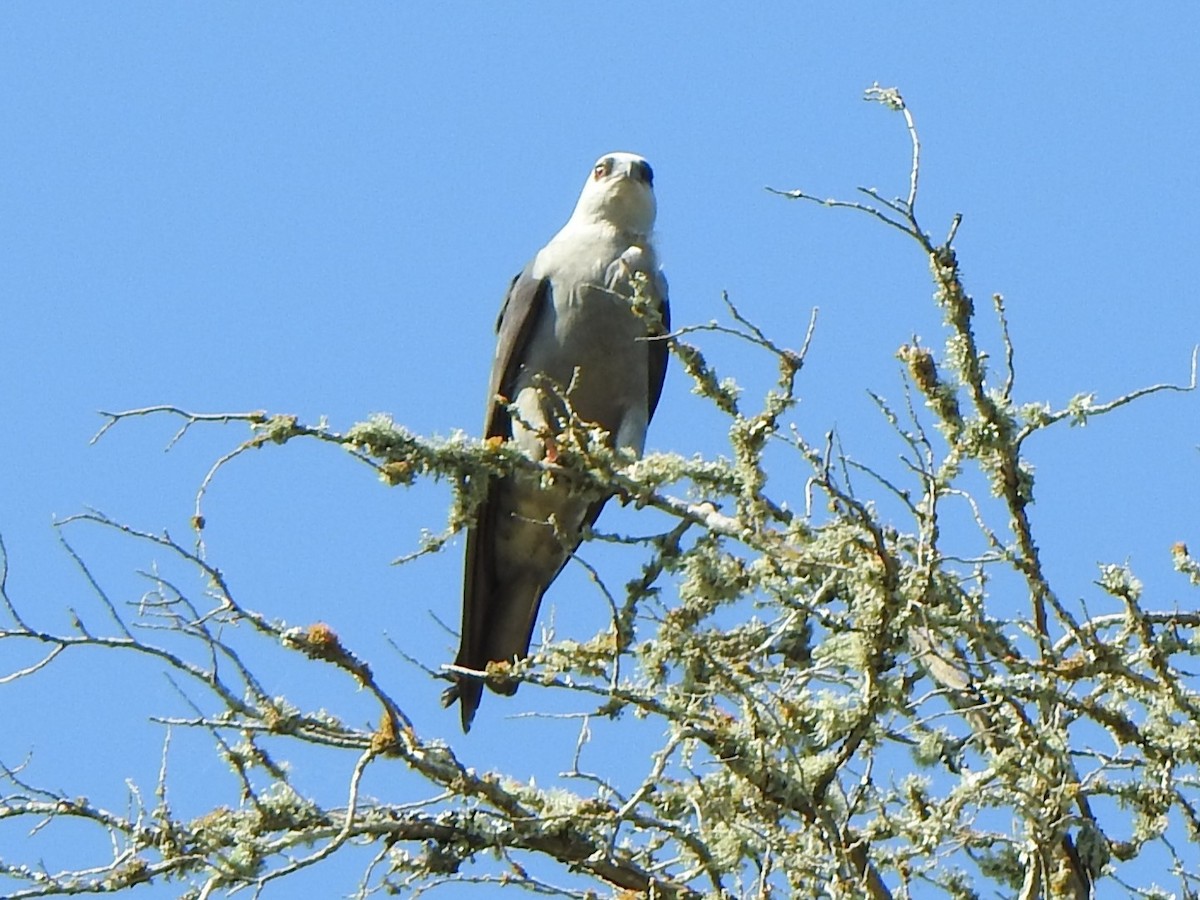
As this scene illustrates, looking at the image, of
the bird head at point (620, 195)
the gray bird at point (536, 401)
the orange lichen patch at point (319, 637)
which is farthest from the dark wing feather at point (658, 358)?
the orange lichen patch at point (319, 637)

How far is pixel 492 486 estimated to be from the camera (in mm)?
7062

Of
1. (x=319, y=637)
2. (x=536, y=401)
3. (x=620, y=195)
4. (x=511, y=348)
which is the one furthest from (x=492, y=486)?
(x=319, y=637)

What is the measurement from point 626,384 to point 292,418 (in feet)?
8.38

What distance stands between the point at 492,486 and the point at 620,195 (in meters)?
1.43

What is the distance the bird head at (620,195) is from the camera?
7.59m

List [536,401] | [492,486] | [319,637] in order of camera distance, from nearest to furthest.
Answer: [319,637] < [536,401] < [492,486]

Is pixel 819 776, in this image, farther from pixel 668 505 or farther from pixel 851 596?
pixel 668 505

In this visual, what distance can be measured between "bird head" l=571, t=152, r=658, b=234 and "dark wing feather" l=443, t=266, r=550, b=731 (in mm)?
499

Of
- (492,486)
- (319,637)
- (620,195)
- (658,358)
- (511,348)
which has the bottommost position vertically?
(319,637)

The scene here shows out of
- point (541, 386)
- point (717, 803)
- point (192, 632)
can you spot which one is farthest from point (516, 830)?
point (541, 386)

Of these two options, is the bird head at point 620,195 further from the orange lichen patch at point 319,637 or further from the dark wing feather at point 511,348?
the orange lichen patch at point 319,637

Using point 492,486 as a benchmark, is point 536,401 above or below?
above

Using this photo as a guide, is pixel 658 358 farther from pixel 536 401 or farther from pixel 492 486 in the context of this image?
pixel 492 486

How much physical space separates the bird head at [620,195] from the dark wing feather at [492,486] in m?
0.50
